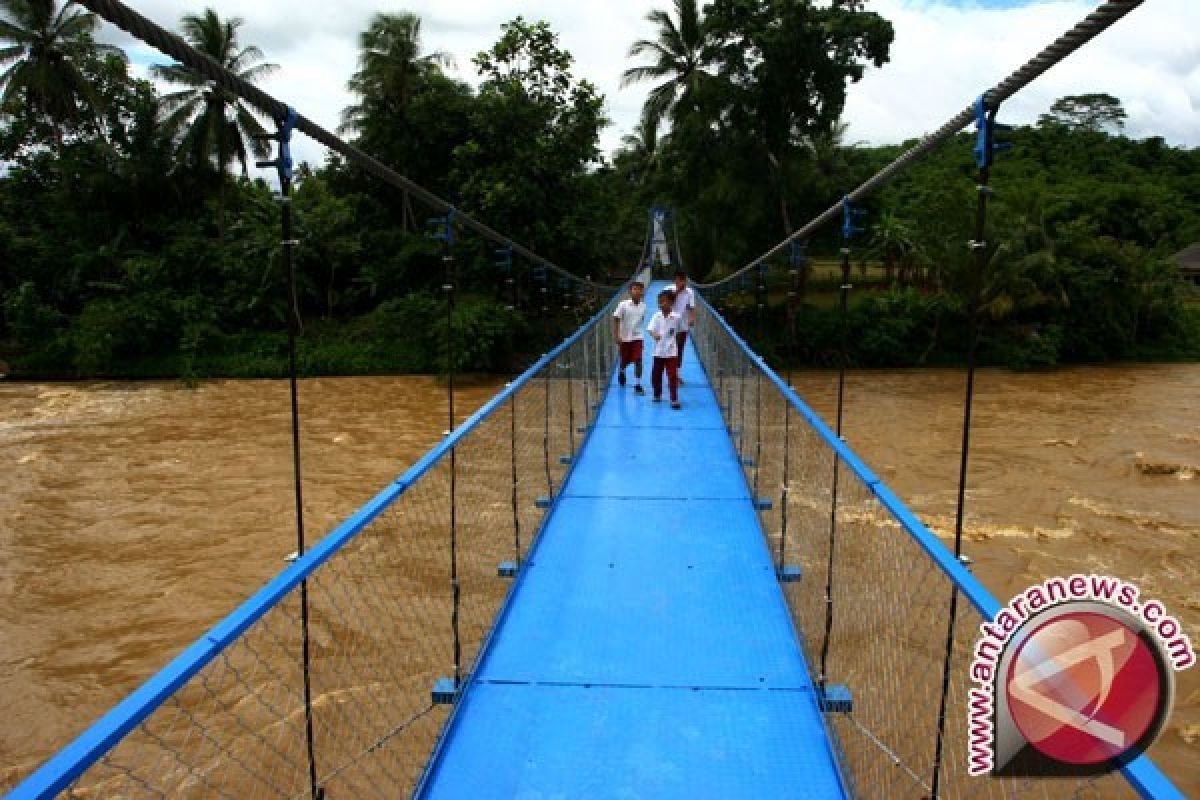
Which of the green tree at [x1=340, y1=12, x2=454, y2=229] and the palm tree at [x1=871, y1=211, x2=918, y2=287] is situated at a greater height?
the green tree at [x1=340, y1=12, x2=454, y2=229]

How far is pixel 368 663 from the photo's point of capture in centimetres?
502

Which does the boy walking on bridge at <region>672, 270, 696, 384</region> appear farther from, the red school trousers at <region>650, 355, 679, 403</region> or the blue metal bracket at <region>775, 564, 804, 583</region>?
the blue metal bracket at <region>775, 564, 804, 583</region>

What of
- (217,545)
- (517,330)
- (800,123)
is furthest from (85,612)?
(800,123)

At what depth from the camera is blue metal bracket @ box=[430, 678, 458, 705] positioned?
2133 mm

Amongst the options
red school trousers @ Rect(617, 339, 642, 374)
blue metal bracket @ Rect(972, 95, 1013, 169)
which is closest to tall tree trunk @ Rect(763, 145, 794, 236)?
red school trousers @ Rect(617, 339, 642, 374)

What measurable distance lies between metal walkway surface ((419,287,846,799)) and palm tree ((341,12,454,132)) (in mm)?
14797

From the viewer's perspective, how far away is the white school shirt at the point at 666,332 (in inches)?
216

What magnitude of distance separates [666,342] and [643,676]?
3.55 meters

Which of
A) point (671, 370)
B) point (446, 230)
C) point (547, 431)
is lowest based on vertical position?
point (547, 431)

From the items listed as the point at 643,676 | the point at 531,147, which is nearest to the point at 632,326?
the point at 643,676

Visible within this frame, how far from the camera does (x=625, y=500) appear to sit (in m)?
3.77

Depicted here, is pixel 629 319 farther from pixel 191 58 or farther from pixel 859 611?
pixel 191 58

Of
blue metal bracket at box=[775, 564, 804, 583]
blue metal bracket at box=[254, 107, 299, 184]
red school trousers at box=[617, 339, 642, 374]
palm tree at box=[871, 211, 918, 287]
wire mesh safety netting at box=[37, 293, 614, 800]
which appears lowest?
wire mesh safety netting at box=[37, 293, 614, 800]

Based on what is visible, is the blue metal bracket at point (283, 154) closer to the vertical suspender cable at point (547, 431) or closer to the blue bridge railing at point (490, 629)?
the blue bridge railing at point (490, 629)
